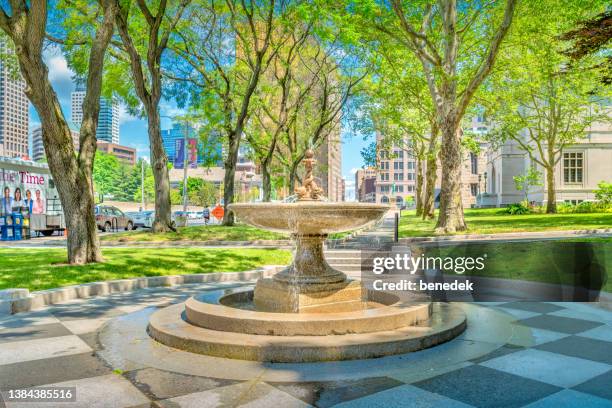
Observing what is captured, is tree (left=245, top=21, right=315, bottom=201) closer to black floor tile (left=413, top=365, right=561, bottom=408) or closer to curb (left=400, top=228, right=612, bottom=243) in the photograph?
curb (left=400, top=228, right=612, bottom=243)

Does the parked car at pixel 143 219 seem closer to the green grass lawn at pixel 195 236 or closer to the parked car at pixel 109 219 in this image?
the parked car at pixel 109 219

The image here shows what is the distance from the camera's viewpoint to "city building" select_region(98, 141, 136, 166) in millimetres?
165750

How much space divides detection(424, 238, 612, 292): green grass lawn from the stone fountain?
4098 millimetres

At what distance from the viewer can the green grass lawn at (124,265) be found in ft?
34.2

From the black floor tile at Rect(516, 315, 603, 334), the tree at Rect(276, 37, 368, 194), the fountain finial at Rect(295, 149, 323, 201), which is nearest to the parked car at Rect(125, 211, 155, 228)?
the tree at Rect(276, 37, 368, 194)

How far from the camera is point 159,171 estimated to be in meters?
21.8

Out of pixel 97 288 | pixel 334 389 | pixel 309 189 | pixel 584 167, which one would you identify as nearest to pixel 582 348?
pixel 334 389

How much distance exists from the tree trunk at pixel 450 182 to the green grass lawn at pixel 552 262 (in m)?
7.83

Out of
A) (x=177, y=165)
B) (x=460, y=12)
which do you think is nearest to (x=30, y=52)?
(x=460, y=12)

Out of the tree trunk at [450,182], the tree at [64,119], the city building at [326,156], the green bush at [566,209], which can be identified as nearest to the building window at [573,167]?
the green bush at [566,209]

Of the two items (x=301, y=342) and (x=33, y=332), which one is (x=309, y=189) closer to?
(x=301, y=342)

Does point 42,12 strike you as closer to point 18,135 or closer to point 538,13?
point 538,13

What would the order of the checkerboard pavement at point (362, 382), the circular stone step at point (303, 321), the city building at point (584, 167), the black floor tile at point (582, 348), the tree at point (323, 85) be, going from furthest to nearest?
the city building at point (584, 167) → the tree at point (323, 85) → the circular stone step at point (303, 321) → the black floor tile at point (582, 348) → the checkerboard pavement at point (362, 382)

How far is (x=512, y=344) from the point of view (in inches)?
235
